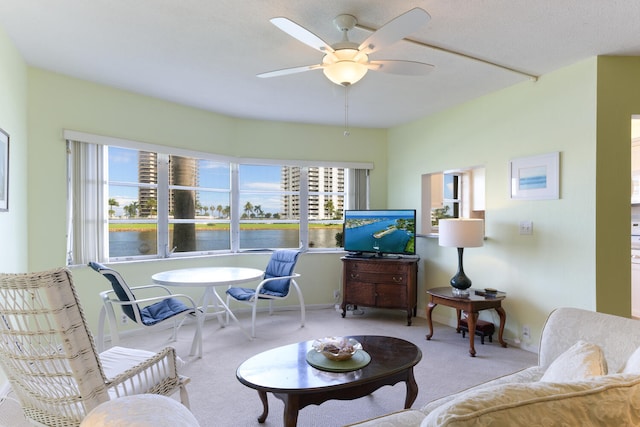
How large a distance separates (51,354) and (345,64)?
2038mm

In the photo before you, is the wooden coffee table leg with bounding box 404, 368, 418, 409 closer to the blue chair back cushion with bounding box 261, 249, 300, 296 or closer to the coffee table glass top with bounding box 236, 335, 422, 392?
the coffee table glass top with bounding box 236, 335, 422, 392

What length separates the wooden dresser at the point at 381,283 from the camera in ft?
14.3

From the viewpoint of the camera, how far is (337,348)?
211cm

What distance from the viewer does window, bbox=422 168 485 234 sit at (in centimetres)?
534

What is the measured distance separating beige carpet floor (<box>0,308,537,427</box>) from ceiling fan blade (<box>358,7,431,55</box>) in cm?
226

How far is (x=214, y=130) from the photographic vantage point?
4.60 m

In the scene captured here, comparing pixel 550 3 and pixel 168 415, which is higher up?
pixel 550 3

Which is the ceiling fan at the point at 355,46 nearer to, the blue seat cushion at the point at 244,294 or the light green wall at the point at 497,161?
the light green wall at the point at 497,161

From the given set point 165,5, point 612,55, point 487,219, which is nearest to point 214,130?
point 165,5

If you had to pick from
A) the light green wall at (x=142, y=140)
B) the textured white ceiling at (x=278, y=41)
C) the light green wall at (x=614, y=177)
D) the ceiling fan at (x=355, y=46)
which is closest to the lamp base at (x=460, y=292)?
the light green wall at (x=614, y=177)

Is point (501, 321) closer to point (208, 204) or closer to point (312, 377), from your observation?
point (312, 377)

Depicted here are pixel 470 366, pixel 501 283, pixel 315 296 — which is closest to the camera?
pixel 470 366

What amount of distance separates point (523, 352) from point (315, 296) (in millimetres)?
2593

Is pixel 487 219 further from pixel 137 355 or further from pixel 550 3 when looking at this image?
pixel 137 355
